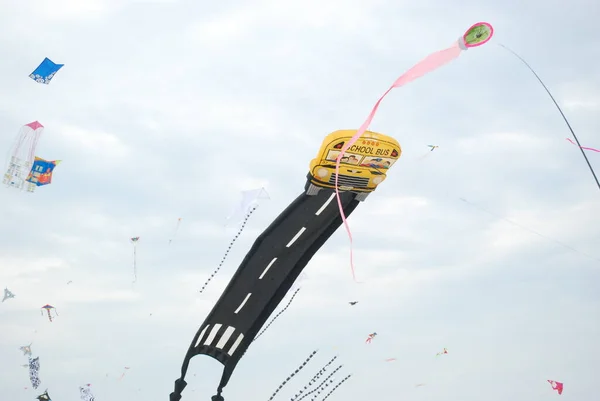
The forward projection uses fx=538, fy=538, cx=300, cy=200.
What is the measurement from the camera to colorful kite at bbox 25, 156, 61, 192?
20.4 meters

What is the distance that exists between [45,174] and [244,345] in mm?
10866

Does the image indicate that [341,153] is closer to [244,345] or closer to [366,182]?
[366,182]

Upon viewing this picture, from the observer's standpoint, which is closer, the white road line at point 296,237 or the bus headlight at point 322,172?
the bus headlight at point 322,172

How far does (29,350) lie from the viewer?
2770 centimetres

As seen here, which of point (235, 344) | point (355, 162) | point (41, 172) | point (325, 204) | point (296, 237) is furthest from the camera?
point (41, 172)

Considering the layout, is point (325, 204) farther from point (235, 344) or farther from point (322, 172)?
point (235, 344)

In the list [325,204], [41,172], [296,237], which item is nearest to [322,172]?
[325,204]

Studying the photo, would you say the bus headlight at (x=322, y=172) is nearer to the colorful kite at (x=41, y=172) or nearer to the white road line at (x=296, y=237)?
the white road line at (x=296, y=237)

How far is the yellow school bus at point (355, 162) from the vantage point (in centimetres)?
1314

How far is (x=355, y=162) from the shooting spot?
1377 cm

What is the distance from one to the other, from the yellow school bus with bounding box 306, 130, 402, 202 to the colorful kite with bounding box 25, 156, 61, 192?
38.3 ft

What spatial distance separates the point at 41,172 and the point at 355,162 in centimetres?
1335

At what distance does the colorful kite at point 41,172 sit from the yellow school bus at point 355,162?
38.3 ft

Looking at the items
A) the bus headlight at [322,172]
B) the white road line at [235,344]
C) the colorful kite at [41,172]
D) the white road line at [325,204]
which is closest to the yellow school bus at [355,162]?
the bus headlight at [322,172]
